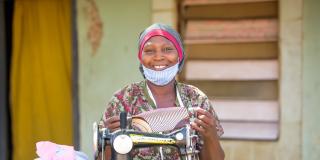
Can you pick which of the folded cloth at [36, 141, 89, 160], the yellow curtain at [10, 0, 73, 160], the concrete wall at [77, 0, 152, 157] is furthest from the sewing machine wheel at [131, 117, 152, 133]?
the yellow curtain at [10, 0, 73, 160]

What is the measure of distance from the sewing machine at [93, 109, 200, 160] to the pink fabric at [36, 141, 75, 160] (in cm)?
11

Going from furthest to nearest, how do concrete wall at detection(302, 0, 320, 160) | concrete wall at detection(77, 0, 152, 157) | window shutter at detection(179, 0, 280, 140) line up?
concrete wall at detection(77, 0, 152, 157), window shutter at detection(179, 0, 280, 140), concrete wall at detection(302, 0, 320, 160)

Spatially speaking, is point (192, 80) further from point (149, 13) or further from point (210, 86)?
point (149, 13)

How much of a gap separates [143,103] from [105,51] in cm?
258

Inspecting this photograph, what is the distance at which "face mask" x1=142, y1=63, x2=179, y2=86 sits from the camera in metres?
2.30

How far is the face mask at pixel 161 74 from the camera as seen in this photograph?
230cm

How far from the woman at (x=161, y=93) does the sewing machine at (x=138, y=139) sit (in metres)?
0.06

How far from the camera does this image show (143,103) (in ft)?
7.75

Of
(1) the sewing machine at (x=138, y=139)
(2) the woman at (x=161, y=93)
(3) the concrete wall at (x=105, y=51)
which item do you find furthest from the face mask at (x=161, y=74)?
(3) the concrete wall at (x=105, y=51)

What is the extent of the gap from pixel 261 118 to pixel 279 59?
19.5 inches

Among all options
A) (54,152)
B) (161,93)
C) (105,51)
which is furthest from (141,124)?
(105,51)

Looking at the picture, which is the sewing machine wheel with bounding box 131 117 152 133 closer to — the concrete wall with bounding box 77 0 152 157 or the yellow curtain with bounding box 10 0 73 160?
the concrete wall with bounding box 77 0 152 157

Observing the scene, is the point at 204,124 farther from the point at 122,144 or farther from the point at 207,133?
the point at 122,144

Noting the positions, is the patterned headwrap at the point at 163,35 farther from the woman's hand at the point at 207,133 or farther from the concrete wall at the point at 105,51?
the concrete wall at the point at 105,51
